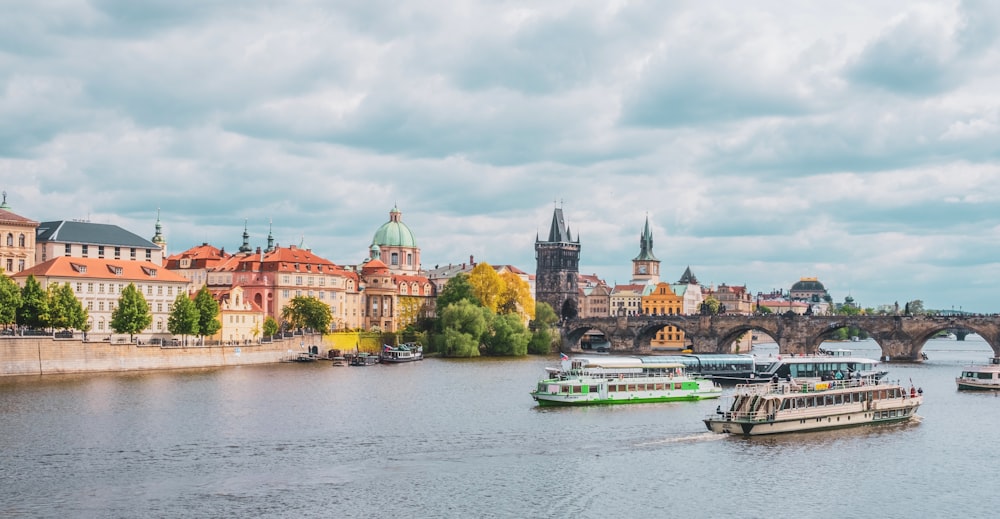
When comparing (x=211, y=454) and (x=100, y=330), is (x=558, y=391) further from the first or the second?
(x=100, y=330)

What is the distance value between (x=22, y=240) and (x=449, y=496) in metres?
97.1

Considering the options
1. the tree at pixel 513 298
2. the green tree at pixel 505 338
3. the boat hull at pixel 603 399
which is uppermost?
the tree at pixel 513 298

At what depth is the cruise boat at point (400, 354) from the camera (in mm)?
147750

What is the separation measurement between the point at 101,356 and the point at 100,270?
2340 centimetres

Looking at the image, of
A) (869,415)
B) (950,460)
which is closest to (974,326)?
(869,415)

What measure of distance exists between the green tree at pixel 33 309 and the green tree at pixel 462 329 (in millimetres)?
61388

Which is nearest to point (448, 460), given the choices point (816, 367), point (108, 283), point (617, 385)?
point (617, 385)

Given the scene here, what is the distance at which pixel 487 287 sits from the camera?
18300 cm

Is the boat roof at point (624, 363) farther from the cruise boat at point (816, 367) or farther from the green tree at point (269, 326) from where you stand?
A: the green tree at point (269, 326)

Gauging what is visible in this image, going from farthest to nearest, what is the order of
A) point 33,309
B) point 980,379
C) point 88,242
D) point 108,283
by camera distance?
point 88,242 < point 108,283 < point 33,309 < point 980,379

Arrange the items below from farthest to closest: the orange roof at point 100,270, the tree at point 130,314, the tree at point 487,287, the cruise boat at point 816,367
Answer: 1. the tree at point 487,287
2. the orange roof at point 100,270
3. the tree at point 130,314
4. the cruise boat at point 816,367

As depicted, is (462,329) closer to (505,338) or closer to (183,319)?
(505,338)

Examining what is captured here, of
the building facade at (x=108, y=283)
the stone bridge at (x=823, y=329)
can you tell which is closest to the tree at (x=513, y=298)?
the stone bridge at (x=823, y=329)

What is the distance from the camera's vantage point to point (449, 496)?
2072 inches
